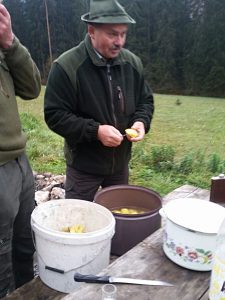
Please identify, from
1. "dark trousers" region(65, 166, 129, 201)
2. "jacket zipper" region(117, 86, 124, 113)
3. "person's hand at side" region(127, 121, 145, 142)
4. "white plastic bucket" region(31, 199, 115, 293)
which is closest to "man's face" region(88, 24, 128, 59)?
"jacket zipper" region(117, 86, 124, 113)

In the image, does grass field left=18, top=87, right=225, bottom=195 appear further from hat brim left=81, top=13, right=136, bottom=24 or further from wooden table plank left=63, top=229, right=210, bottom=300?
wooden table plank left=63, top=229, right=210, bottom=300

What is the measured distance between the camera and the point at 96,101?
92.7 inches

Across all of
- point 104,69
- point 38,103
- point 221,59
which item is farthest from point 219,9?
point 104,69

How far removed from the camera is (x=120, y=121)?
247cm

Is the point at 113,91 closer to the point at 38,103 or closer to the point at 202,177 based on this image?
the point at 202,177

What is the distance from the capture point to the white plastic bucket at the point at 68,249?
1.53m

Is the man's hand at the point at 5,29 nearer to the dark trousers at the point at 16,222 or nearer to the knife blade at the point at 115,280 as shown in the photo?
the dark trousers at the point at 16,222

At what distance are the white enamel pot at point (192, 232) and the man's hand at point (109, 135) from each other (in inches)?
34.6

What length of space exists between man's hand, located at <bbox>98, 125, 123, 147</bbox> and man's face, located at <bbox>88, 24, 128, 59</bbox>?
1.63ft

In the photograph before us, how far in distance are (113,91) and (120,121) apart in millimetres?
211

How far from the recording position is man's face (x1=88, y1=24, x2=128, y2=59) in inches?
90.3

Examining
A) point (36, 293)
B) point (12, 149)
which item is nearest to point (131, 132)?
point (12, 149)

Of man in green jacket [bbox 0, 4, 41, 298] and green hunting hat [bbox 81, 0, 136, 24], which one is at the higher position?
green hunting hat [bbox 81, 0, 136, 24]

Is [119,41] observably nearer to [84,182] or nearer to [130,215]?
[84,182]
